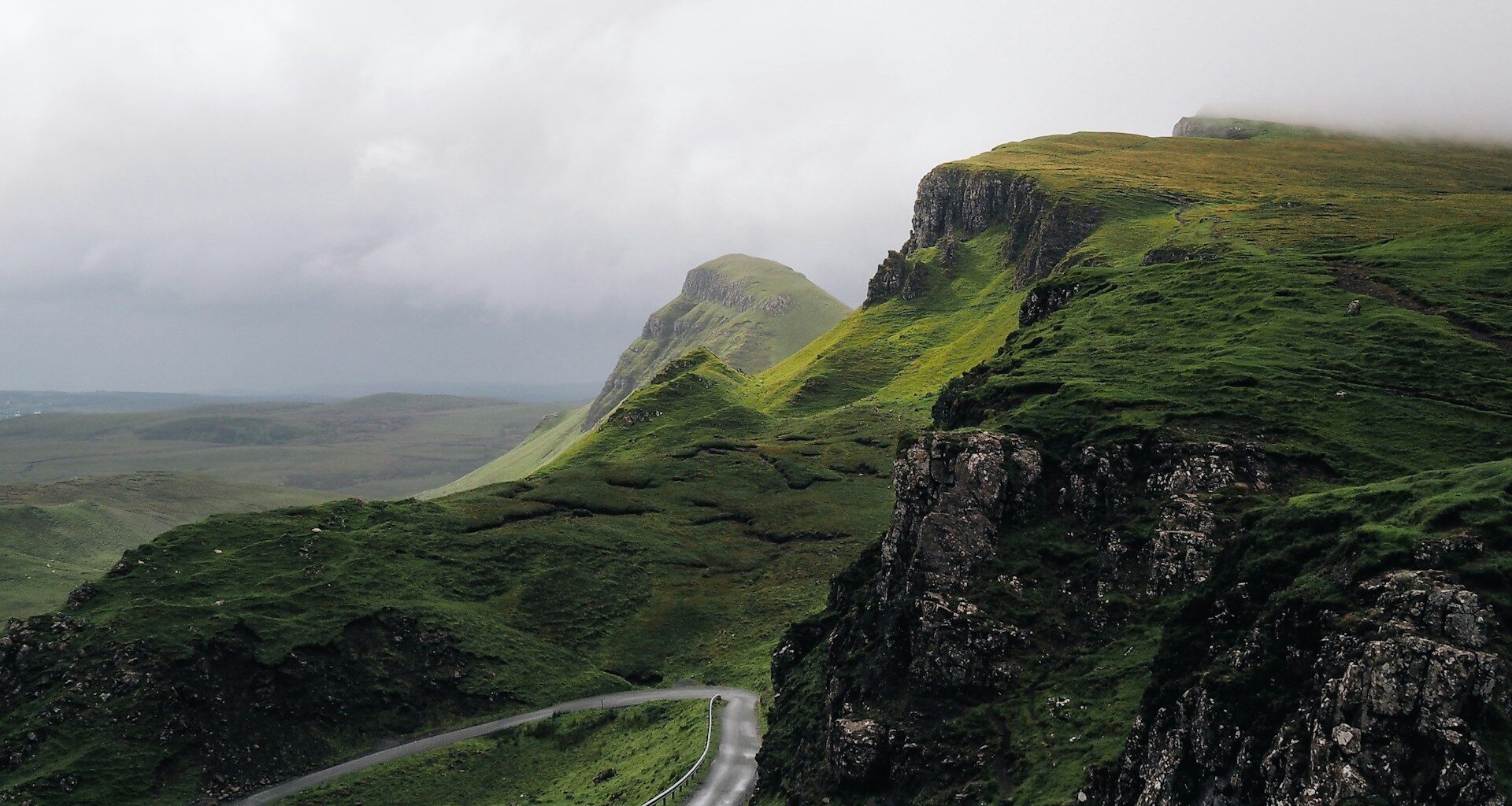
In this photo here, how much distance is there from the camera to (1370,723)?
33.7 m

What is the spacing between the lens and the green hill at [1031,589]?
3956cm

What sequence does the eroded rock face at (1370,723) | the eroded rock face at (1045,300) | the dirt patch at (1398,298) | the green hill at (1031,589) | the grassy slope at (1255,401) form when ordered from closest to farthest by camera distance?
the eroded rock face at (1370,723) → the green hill at (1031,589) → the grassy slope at (1255,401) → the dirt patch at (1398,298) → the eroded rock face at (1045,300)

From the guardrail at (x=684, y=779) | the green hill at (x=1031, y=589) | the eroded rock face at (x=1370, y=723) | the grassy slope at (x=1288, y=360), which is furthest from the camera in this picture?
the guardrail at (x=684, y=779)

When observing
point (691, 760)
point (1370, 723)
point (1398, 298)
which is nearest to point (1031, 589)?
point (1370, 723)

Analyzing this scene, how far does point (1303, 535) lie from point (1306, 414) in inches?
1156

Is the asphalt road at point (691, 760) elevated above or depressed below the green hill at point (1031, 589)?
below

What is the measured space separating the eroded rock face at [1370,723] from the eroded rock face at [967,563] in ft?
51.2

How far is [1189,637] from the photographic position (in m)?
44.8

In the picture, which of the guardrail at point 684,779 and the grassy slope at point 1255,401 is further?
the guardrail at point 684,779

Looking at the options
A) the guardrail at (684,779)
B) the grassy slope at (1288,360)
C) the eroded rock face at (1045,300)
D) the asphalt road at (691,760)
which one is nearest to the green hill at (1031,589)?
the grassy slope at (1288,360)

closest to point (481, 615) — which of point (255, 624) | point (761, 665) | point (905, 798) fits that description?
point (255, 624)

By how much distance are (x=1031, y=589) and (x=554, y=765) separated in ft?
180

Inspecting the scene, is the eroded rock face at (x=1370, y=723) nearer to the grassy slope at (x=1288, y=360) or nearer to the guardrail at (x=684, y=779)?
the grassy slope at (x=1288, y=360)

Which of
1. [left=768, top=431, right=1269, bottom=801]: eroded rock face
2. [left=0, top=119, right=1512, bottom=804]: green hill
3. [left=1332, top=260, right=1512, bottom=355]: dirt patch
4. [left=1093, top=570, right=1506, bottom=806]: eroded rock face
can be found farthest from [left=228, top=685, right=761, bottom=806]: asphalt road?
[left=1332, top=260, right=1512, bottom=355]: dirt patch
